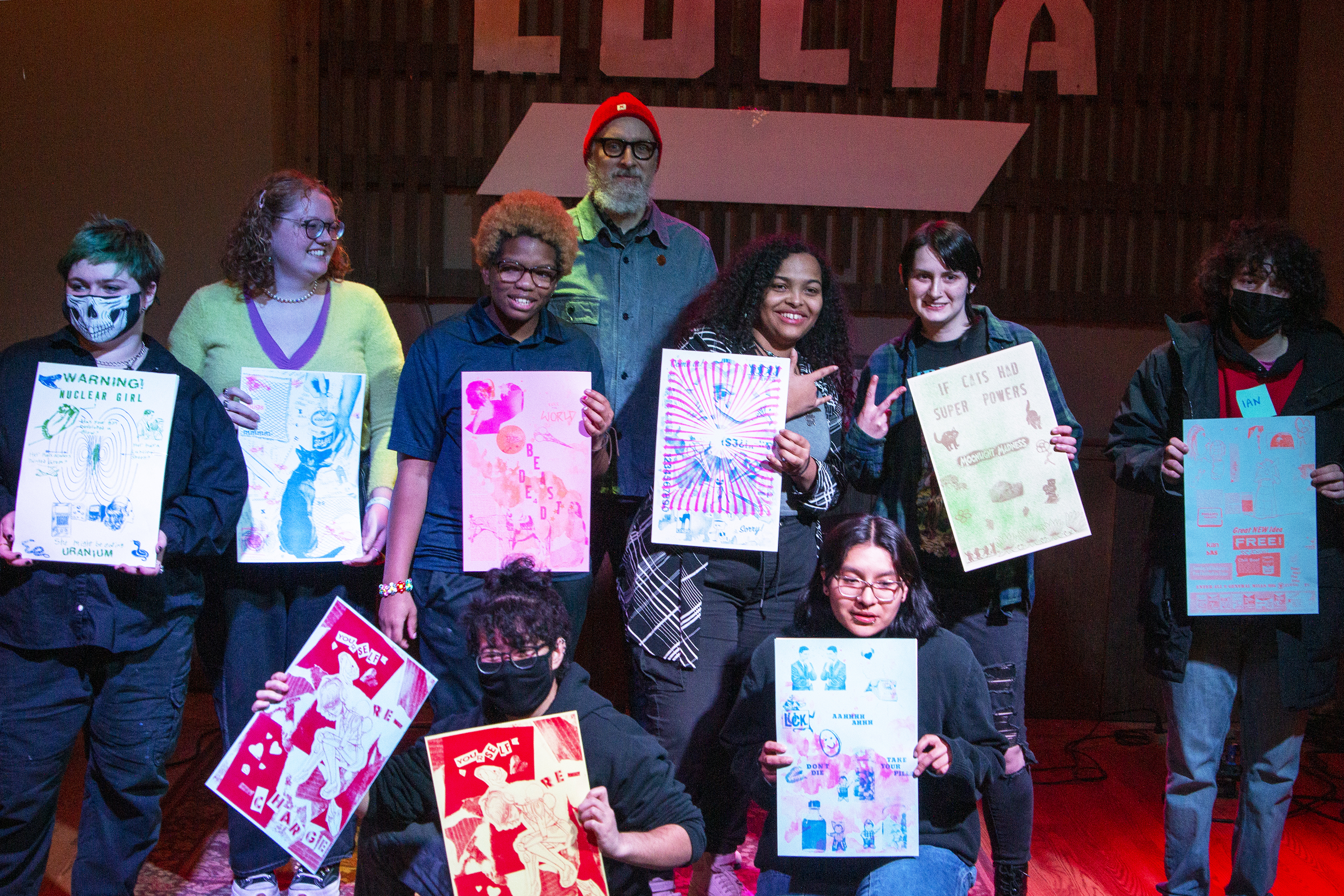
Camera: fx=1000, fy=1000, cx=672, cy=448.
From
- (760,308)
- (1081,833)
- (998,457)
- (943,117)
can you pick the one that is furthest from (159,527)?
(943,117)

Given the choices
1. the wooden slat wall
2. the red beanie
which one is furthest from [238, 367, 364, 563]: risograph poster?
the wooden slat wall

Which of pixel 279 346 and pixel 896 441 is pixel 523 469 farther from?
pixel 896 441

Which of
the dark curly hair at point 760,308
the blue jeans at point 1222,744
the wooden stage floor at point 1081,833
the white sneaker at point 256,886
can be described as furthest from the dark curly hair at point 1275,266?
the white sneaker at point 256,886

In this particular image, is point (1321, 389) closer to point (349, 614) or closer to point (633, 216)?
point (633, 216)

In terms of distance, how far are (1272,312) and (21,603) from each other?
2.69m

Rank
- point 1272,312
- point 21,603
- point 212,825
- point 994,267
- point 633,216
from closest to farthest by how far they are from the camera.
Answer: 1. point 21,603
2. point 1272,312
3. point 633,216
4. point 212,825
5. point 994,267

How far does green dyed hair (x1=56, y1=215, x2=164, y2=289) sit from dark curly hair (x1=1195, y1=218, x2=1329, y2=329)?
2.29 m

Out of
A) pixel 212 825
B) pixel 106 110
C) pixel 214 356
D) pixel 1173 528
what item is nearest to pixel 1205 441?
pixel 1173 528

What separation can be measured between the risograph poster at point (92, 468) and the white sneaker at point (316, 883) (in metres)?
0.81

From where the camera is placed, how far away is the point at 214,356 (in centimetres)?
223

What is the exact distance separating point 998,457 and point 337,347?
1.48 m

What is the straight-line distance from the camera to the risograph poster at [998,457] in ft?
6.92

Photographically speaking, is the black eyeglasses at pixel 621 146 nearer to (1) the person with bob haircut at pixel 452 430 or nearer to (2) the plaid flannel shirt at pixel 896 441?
(1) the person with bob haircut at pixel 452 430

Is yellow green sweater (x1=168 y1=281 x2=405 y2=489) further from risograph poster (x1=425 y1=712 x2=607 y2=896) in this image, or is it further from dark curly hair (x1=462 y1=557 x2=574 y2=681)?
risograph poster (x1=425 y1=712 x2=607 y2=896)
